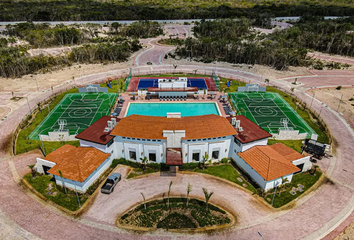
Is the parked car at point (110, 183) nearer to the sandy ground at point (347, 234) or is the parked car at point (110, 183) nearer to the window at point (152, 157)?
the window at point (152, 157)

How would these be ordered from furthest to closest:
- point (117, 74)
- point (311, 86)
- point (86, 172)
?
1. point (117, 74)
2. point (311, 86)
3. point (86, 172)

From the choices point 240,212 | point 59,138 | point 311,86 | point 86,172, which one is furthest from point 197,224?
point 311,86

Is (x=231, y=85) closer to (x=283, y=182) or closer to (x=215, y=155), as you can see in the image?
(x=215, y=155)

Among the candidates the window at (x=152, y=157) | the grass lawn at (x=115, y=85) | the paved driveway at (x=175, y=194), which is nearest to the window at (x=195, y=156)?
the paved driveway at (x=175, y=194)

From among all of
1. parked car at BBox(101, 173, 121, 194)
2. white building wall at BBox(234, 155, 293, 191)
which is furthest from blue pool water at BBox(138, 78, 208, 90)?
parked car at BBox(101, 173, 121, 194)

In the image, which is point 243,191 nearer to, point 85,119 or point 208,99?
point 208,99
